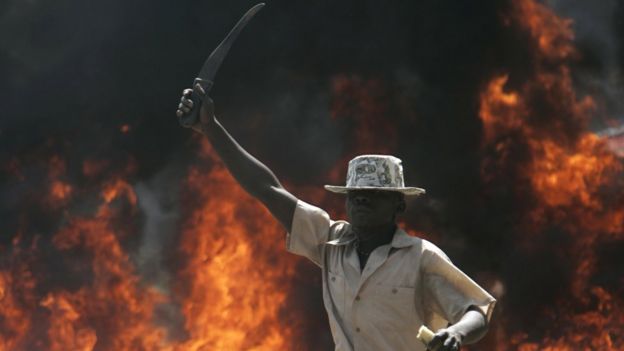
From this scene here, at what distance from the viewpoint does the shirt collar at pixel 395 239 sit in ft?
15.1

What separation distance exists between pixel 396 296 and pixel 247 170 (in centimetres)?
110

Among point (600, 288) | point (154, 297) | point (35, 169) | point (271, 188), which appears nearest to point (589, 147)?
point (600, 288)

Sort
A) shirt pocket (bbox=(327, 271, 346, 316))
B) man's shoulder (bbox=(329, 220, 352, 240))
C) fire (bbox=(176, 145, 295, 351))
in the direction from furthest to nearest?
fire (bbox=(176, 145, 295, 351))
man's shoulder (bbox=(329, 220, 352, 240))
shirt pocket (bbox=(327, 271, 346, 316))

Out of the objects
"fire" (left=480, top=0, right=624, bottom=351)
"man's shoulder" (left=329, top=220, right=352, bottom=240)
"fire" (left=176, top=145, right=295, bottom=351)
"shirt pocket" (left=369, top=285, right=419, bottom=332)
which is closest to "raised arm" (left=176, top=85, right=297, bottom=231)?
"man's shoulder" (left=329, top=220, right=352, bottom=240)

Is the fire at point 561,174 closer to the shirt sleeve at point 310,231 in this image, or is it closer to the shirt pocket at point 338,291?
the shirt sleeve at point 310,231

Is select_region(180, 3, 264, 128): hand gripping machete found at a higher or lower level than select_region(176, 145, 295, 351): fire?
higher

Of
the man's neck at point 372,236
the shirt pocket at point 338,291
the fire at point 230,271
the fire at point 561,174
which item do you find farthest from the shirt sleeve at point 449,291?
the fire at point 561,174

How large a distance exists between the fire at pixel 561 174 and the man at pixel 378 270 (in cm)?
1304

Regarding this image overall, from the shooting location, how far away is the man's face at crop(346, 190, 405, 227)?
4.63 m

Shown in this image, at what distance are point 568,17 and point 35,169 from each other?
36.1 feet

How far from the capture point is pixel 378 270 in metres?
4.54

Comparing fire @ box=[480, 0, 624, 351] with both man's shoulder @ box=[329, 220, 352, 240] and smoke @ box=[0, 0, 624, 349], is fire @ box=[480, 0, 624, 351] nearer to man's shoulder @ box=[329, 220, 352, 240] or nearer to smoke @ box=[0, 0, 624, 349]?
smoke @ box=[0, 0, 624, 349]

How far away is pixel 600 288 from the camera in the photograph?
17297 mm

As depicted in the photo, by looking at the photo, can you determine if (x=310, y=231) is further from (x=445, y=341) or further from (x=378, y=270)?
(x=445, y=341)
